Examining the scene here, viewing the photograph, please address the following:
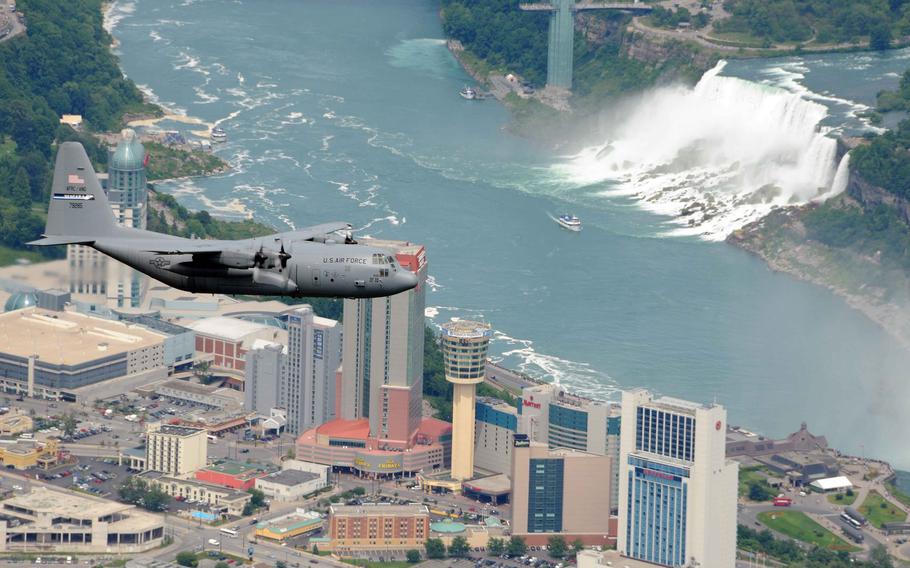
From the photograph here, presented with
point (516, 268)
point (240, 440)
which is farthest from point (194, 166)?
point (240, 440)

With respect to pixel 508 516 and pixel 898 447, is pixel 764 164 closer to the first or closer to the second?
pixel 898 447

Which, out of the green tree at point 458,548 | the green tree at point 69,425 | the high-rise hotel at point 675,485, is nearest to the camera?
the high-rise hotel at point 675,485

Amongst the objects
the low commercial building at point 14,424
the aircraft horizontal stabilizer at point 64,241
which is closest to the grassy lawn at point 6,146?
the low commercial building at point 14,424

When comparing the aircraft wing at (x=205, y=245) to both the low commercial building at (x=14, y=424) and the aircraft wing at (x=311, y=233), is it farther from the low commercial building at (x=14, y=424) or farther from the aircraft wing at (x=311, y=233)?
the low commercial building at (x=14, y=424)

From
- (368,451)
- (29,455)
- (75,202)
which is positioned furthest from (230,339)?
(75,202)

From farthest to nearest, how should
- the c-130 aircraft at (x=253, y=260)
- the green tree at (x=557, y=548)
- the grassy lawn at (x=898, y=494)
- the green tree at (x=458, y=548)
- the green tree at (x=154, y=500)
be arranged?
the grassy lawn at (x=898, y=494) → the green tree at (x=154, y=500) → the green tree at (x=557, y=548) → the green tree at (x=458, y=548) → the c-130 aircraft at (x=253, y=260)
